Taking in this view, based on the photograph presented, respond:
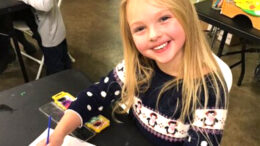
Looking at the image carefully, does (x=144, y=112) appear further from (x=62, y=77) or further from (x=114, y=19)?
(x=114, y=19)

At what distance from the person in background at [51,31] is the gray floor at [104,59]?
0.39 metres

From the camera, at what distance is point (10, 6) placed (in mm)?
1544

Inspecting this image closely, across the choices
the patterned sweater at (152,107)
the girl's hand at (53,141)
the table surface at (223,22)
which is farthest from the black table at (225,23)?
the girl's hand at (53,141)

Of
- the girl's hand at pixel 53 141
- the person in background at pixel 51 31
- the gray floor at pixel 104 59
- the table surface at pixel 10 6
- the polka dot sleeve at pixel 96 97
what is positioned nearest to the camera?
the girl's hand at pixel 53 141

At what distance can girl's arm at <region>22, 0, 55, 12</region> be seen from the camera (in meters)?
1.62

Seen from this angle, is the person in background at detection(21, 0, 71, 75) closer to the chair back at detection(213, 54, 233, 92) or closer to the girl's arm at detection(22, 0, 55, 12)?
the girl's arm at detection(22, 0, 55, 12)

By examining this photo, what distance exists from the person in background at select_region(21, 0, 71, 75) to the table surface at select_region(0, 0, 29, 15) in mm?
37

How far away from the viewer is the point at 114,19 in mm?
3256

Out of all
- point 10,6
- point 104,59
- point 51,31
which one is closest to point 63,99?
point 10,6

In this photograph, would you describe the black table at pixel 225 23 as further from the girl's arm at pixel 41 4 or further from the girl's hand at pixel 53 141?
the girl's hand at pixel 53 141

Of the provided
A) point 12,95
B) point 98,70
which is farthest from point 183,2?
point 98,70

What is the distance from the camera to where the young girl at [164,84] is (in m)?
0.80

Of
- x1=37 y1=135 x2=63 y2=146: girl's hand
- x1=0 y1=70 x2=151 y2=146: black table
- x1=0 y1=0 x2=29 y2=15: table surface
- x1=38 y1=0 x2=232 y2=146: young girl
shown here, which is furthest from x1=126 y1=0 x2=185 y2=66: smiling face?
x1=0 y1=0 x2=29 y2=15: table surface

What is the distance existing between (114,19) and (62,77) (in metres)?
2.31
